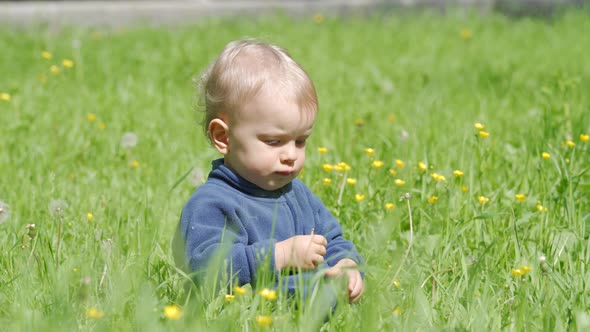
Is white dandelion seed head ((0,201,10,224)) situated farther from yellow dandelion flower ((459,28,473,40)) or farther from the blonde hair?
yellow dandelion flower ((459,28,473,40))

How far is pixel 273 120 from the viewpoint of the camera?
251 centimetres

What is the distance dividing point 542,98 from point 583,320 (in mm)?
3129

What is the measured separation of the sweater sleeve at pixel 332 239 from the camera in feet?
8.65

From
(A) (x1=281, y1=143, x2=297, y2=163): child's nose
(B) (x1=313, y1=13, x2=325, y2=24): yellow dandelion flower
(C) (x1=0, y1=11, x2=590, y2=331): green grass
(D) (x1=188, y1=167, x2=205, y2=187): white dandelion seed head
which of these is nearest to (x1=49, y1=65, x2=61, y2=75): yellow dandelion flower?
(C) (x1=0, y1=11, x2=590, y2=331): green grass

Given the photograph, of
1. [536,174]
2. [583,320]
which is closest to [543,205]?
[536,174]

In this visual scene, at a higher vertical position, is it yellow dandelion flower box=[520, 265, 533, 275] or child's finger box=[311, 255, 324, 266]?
child's finger box=[311, 255, 324, 266]

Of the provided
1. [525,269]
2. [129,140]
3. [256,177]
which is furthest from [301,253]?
[129,140]

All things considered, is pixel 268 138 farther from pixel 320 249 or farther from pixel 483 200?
pixel 483 200

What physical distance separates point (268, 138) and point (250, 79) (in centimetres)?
17

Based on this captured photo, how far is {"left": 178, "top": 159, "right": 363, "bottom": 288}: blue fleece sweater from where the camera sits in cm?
242

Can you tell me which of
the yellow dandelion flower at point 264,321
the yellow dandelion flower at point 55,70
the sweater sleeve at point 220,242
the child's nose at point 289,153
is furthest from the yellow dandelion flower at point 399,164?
the yellow dandelion flower at point 55,70

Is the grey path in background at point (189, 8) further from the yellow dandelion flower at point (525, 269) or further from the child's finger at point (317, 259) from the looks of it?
the yellow dandelion flower at point (525, 269)

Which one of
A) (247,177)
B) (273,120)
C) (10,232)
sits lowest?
(10,232)

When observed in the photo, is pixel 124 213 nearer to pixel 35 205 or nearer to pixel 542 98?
pixel 35 205
